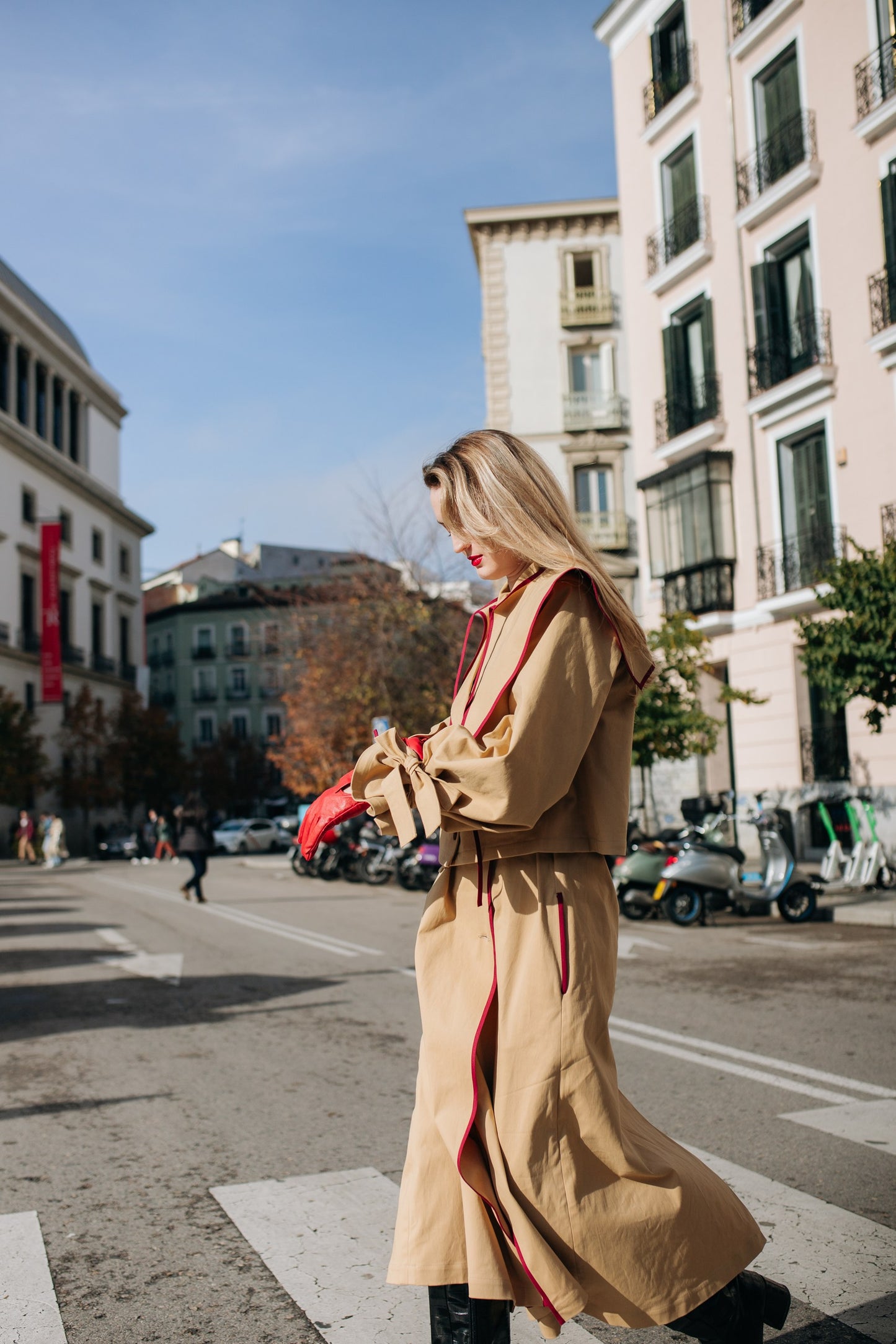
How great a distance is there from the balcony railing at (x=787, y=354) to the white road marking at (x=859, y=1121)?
17.4 metres

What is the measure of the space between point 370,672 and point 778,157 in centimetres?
1360

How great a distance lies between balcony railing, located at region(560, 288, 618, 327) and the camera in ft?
126

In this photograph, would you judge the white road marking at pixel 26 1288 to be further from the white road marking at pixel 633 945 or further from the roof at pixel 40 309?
the roof at pixel 40 309

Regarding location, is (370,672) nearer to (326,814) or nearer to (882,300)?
(882,300)

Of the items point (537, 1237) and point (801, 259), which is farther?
point (801, 259)

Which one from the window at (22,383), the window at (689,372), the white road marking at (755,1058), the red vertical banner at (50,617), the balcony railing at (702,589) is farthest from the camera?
the window at (22,383)

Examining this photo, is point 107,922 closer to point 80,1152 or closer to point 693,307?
point 80,1152

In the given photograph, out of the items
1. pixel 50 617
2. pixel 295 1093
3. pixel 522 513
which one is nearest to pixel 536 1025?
pixel 522 513

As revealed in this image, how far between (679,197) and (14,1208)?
2434 cm

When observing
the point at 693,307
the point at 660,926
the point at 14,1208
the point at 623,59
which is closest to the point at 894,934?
the point at 660,926

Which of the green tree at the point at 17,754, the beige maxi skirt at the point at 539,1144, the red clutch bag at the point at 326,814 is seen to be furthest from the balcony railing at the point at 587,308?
the beige maxi skirt at the point at 539,1144

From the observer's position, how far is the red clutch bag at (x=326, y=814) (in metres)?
2.34

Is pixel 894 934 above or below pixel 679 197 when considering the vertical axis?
below

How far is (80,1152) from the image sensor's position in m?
4.55
